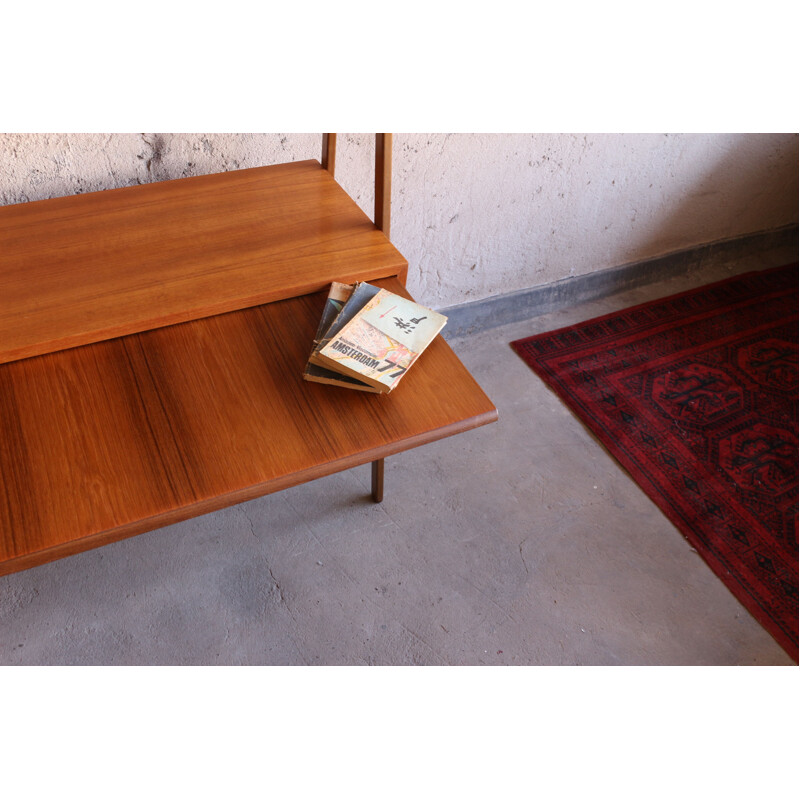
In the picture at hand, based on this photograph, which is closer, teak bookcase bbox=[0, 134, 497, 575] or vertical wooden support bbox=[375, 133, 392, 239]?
teak bookcase bbox=[0, 134, 497, 575]

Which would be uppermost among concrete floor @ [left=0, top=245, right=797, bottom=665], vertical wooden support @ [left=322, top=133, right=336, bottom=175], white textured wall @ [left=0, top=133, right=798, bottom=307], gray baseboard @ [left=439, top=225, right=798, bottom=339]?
vertical wooden support @ [left=322, top=133, right=336, bottom=175]

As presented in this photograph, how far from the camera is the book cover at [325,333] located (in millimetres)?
1176

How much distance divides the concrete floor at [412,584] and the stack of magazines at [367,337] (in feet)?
2.29

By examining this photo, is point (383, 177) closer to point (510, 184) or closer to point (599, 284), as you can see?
point (510, 184)

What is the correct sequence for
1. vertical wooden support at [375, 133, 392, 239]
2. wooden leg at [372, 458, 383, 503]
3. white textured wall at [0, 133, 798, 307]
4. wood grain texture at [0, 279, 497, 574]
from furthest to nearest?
wooden leg at [372, 458, 383, 503]
white textured wall at [0, 133, 798, 307]
vertical wooden support at [375, 133, 392, 239]
wood grain texture at [0, 279, 497, 574]

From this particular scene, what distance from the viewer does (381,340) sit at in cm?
121

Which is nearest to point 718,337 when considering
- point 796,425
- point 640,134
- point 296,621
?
point 796,425

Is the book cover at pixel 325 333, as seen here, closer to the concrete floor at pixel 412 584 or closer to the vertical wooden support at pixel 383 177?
the vertical wooden support at pixel 383 177

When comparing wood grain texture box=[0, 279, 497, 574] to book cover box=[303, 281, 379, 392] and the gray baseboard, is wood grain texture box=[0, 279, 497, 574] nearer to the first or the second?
book cover box=[303, 281, 379, 392]

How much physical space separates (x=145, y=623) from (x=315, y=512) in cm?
46

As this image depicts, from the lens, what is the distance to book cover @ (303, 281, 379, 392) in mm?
1176

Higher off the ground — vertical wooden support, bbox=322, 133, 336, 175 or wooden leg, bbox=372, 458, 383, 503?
vertical wooden support, bbox=322, 133, 336, 175

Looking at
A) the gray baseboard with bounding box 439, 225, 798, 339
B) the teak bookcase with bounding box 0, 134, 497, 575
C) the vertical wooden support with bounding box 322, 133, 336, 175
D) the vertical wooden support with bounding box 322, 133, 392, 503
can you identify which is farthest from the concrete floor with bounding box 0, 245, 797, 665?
the vertical wooden support with bounding box 322, 133, 336, 175

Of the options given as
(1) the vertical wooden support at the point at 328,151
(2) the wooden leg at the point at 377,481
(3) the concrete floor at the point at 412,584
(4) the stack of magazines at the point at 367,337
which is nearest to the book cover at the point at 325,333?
(4) the stack of magazines at the point at 367,337
